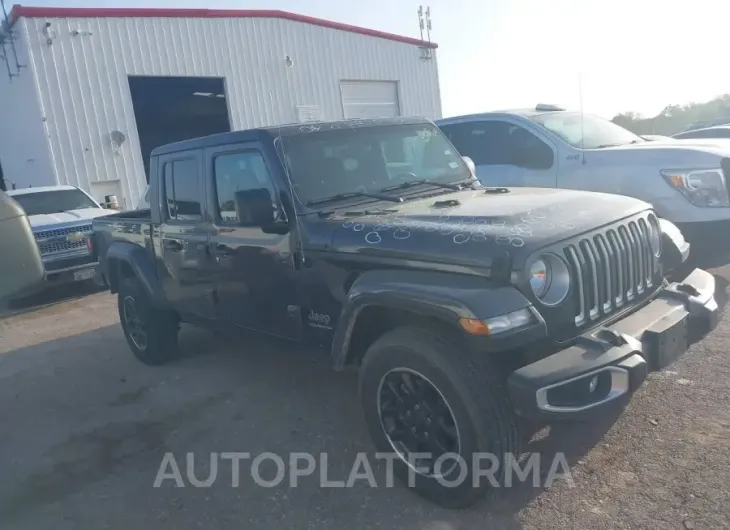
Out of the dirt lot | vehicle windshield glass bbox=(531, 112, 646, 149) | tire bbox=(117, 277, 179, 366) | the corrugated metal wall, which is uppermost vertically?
the corrugated metal wall

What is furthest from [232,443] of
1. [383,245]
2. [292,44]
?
[292,44]

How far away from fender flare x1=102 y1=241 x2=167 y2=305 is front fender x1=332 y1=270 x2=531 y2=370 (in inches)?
101

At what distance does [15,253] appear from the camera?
2.74 metres

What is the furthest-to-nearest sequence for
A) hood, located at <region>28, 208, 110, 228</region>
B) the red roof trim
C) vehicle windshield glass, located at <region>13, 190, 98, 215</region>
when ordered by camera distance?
1. the red roof trim
2. vehicle windshield glass, located at <region>13, 190, 98, 215</region>
3. hood, located at <region>28, 208, 110, 228</region>

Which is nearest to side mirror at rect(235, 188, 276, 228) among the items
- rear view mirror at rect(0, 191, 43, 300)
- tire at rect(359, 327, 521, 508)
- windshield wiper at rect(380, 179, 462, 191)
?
windshield wiper at rect(380, 179, 462, 191)

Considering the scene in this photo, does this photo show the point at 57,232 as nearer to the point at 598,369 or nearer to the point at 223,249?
the point at 223,249

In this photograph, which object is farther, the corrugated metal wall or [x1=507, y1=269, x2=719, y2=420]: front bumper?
the corrugated metal wall

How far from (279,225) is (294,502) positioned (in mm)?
1578

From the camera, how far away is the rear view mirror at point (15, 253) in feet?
8.94

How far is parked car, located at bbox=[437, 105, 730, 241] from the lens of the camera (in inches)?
217

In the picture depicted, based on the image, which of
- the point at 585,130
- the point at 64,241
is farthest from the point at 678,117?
the point at 64,241

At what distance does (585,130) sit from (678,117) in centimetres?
2332

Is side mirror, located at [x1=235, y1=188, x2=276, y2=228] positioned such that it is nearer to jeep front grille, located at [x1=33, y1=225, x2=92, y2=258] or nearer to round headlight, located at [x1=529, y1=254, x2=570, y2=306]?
round headlight, located at [x1=529, y1=254, x2=570, y2=306]

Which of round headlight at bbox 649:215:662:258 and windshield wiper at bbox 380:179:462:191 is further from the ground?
windshield wiper at bbox 380:179:462:191
